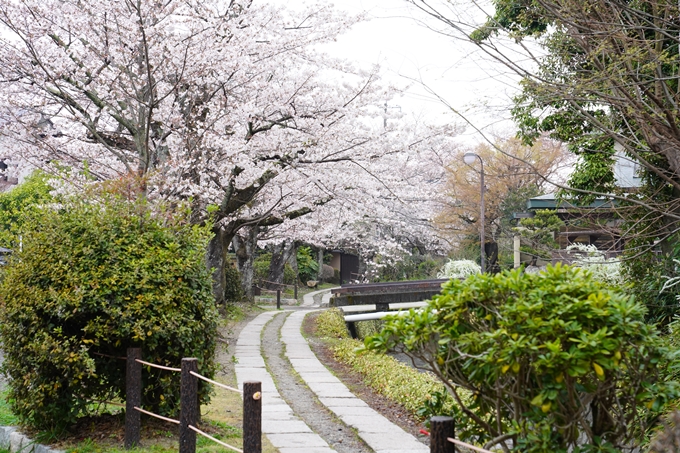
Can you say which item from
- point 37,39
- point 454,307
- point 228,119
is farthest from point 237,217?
point 454,307

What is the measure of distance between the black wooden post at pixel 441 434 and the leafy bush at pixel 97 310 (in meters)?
3.05

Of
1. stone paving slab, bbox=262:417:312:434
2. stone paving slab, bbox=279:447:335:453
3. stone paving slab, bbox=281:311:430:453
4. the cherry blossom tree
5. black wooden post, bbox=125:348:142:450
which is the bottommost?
stone paving slab, bbox=281:311:430:453

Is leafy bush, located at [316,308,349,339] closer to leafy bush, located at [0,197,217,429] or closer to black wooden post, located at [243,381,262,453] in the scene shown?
leafy bush, located at [0,197,217,429]

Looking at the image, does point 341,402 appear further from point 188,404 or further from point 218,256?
point 218,256

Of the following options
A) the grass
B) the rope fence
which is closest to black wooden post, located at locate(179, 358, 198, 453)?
the rope fence

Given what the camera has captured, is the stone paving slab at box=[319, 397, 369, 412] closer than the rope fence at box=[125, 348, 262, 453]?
No

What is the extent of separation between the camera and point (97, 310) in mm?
5184

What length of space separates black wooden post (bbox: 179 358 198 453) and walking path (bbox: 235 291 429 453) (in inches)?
39.9

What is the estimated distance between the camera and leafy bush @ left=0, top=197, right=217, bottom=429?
5.12m

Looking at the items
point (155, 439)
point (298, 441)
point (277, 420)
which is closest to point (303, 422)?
point (277, 420)

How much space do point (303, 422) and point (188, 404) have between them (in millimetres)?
2180

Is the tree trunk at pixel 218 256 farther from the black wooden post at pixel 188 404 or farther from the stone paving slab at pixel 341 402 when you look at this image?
the black wooden post at pixel 188 404

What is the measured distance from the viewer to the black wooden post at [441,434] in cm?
254

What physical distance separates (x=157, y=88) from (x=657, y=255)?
8.59 metres
